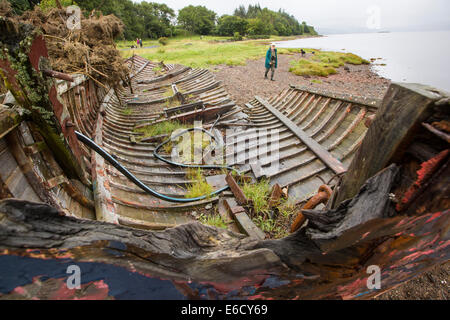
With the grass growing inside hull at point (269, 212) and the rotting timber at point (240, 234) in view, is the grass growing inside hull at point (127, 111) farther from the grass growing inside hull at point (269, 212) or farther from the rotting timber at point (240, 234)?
the grass growing inside hull at point (269, 212)

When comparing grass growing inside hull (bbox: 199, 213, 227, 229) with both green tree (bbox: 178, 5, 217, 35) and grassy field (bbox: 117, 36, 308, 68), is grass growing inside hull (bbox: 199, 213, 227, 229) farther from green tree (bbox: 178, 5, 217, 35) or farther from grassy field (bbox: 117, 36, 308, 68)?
green tree (bbox: 178, 5, 217, 35)

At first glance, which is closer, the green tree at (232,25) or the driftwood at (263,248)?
the driftwood at (263,248)

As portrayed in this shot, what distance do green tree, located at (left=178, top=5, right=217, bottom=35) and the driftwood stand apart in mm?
68800

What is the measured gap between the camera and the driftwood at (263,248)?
0.77 m

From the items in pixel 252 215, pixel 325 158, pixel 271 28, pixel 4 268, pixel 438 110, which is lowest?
pixel 252 215

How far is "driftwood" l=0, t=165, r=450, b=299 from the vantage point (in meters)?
0.77

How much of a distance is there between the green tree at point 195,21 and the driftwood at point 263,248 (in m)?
68.8

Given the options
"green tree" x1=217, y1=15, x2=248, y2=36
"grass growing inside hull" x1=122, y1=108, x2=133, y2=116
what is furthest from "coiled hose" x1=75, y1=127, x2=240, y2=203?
"green tree" x1=217, y1=15, x2=248, y2=36

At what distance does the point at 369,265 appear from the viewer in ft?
3.64

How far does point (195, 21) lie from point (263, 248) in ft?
227

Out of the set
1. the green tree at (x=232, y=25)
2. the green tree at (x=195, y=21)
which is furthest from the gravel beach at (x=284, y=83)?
the green tree at (x=195, y=21)
